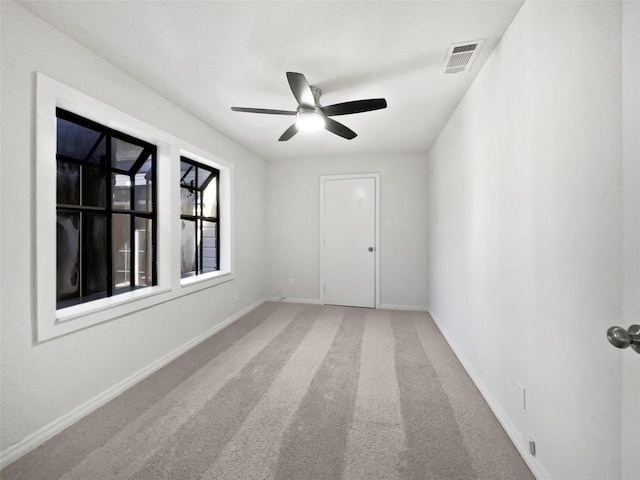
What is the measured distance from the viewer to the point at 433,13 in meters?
1.58

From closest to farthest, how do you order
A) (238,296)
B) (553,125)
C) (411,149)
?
(553,125), (238,296), (411,149)

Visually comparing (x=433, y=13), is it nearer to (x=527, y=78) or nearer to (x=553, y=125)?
(x=527, y=78)

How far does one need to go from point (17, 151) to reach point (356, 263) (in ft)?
12.7

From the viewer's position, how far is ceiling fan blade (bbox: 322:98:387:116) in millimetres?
2111

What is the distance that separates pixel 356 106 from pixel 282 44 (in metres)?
0.67

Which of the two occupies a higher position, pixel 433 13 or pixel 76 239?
pixel 433 13

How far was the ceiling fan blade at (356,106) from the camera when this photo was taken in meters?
2.11

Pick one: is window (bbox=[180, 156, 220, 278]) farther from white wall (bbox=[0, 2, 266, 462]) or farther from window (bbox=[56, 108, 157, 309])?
white wall (bbox=[0, 2, 266, 462])

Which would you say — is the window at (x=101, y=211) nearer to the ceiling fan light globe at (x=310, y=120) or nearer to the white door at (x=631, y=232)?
the ceiling fan light globe at (x=310, y=120)

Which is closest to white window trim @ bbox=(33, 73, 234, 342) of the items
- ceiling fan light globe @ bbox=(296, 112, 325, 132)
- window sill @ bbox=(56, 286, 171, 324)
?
window sill @ bbox=(56, 286, 171, 324)

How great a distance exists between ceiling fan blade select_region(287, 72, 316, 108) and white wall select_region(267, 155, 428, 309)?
2.53 metres

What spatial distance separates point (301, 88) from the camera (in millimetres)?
1962

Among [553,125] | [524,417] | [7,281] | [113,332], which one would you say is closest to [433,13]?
[553,125]

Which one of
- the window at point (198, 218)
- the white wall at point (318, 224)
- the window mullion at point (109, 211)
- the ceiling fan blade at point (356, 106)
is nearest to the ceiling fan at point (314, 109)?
the ceiling fan blade at point (356, 106)
